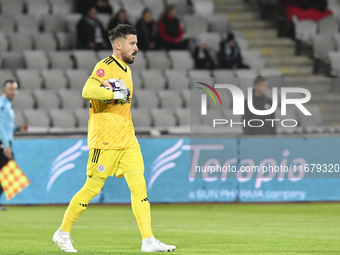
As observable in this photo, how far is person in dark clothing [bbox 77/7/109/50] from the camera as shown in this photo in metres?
14.6

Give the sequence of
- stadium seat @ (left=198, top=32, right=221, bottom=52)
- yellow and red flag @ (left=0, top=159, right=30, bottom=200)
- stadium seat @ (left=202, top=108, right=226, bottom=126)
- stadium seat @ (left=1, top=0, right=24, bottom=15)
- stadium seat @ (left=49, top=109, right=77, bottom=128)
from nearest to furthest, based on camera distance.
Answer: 1. yellow and red flag @ (left=0, top=159, right=30, bottom=200)
2. stadium seat @ (left=49, top=109, right=77, bottom=128)
3. stadium seat @ (left=202, top=108, right=226, bottom=126)
4. stadium seat @ (left=1, top=0, right=24, bottom=15)
5. stadium seat @ (left=198, top=32, right=221, bottom=52)

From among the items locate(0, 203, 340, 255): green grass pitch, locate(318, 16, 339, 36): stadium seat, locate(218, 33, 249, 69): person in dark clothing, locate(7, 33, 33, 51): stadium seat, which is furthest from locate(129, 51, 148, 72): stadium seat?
locate(318, 16, 339, 36): stadium seat

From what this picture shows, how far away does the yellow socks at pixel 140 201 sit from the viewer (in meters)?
5.52

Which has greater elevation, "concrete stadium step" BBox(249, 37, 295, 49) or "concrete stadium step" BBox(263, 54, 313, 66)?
"concrete stadium step" BBox(249, 37, 295, 49)

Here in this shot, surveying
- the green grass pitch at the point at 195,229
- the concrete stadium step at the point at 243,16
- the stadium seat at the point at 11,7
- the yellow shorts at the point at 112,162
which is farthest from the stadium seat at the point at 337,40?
the yellow shorts at the point at 112,162

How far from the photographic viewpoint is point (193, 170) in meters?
11.2

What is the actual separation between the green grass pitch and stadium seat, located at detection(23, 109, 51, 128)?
94.6 inches

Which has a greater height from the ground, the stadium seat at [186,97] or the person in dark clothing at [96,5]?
the person in dark clothing at [96,5]

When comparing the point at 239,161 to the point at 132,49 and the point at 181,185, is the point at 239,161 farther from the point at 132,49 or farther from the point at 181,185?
the point at 132,49

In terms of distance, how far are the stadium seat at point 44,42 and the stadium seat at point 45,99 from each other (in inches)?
70.7

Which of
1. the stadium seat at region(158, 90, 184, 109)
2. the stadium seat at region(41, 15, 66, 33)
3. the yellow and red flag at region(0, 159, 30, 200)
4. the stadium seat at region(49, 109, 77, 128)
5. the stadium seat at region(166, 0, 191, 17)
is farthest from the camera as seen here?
the stadium seat at region(166, 0, 191, 17)

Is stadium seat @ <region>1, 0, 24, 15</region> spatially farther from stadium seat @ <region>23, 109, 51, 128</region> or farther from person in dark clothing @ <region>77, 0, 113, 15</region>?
stadium seat @ <region>23, 109, 51, 128</region>

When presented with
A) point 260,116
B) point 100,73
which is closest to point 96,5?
point 260,116

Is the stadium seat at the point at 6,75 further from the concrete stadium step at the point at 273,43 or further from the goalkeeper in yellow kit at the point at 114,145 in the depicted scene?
the goalkeeper in yellow kit at the point at 114,145
